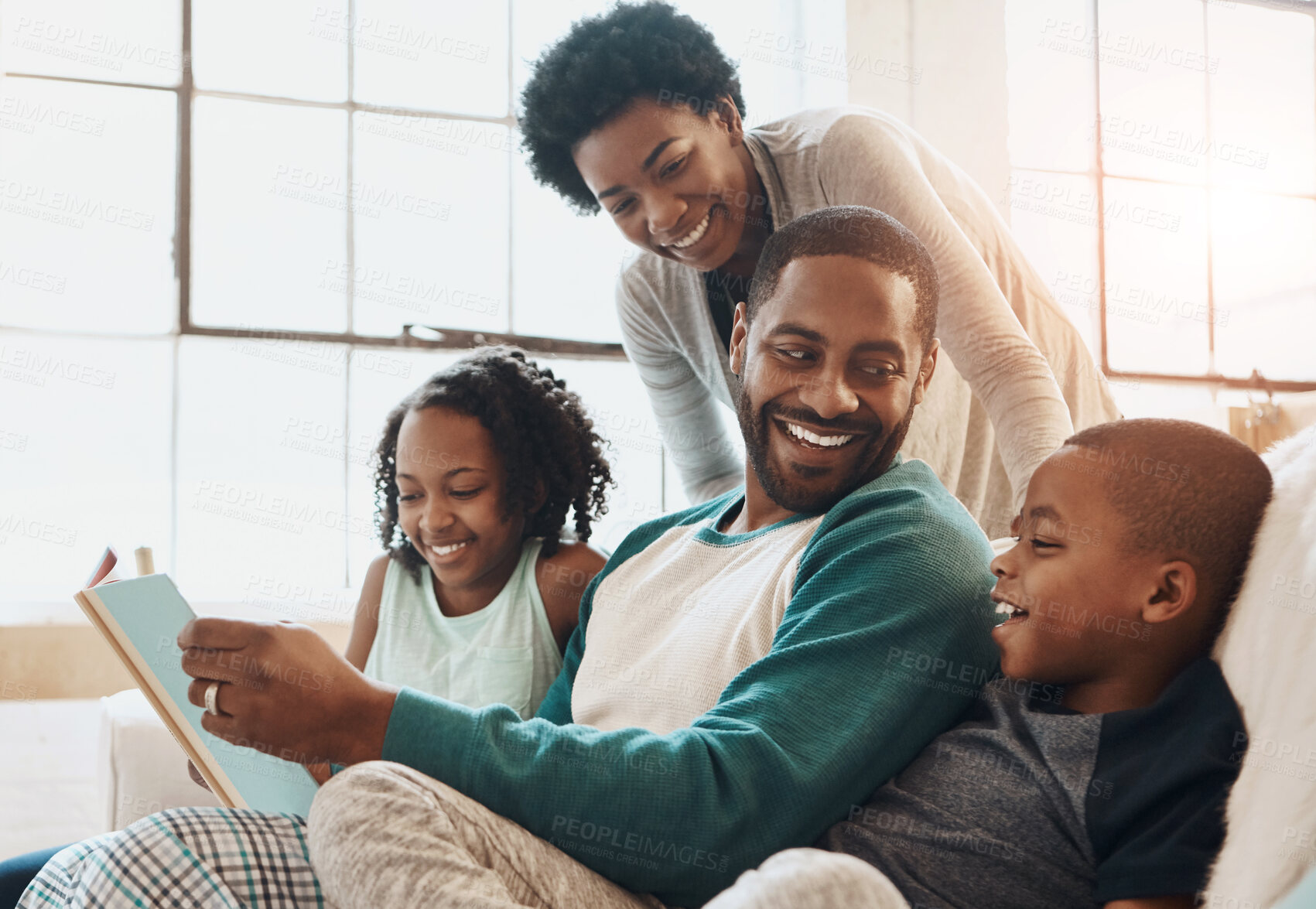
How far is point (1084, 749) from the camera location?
814mm

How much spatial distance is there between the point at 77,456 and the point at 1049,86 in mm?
2799

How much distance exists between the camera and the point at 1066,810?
80cm

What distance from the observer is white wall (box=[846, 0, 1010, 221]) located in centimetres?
290

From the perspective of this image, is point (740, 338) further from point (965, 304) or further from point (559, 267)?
point (559, 267)

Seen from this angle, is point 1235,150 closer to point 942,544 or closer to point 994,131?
point 994,131

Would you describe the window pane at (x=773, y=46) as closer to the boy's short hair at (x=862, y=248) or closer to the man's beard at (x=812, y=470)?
the boy's short hair at (x=862, y=248)

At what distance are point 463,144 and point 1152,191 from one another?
2.10 m

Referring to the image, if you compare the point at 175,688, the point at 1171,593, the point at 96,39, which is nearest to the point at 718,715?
the point at 1171,593

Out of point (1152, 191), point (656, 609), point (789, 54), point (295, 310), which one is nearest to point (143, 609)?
point (656, 609)

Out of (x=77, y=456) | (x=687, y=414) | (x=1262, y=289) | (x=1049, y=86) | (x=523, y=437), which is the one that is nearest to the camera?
(x=523, y=437)

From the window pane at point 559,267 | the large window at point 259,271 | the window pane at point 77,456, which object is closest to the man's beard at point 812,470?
the large window at point 259,271

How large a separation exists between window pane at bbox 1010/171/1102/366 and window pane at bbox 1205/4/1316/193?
0.51 metres

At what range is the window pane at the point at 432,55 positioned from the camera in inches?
110

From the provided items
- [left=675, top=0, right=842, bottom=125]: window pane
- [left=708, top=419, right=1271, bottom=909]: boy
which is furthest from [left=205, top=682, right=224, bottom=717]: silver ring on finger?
[left=675, top=0, right=842, bottom=125]: window pane
